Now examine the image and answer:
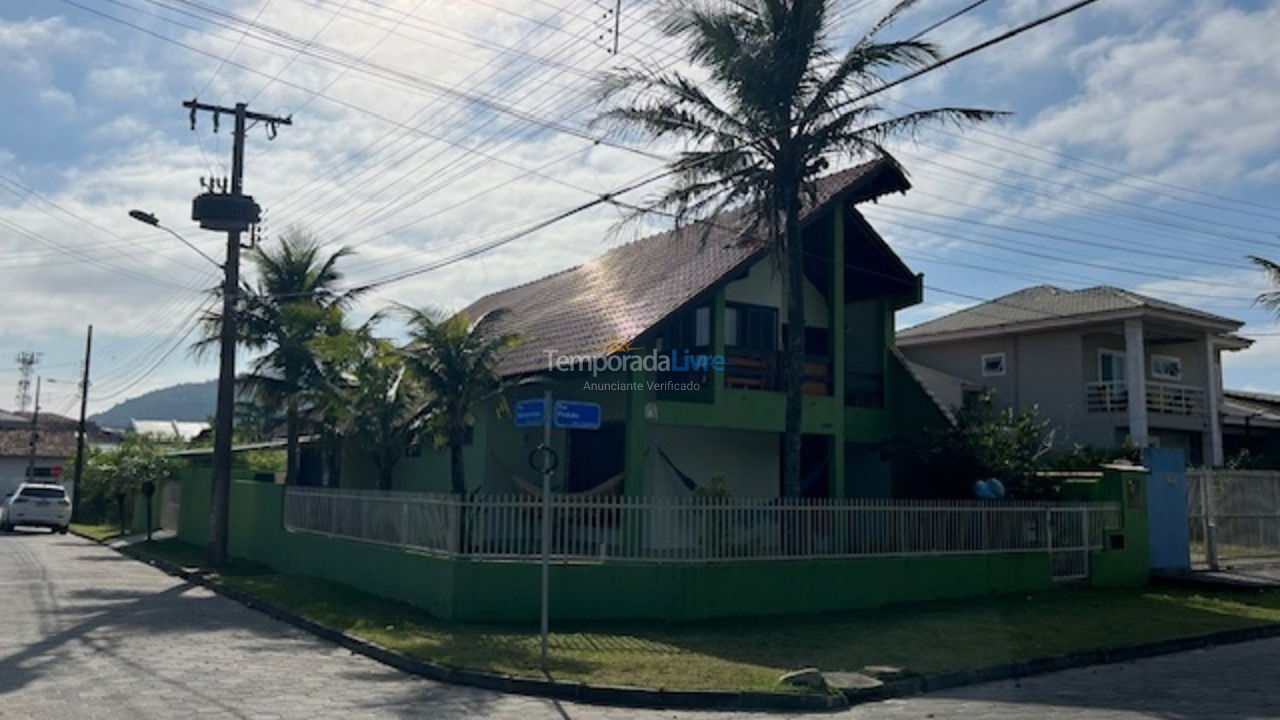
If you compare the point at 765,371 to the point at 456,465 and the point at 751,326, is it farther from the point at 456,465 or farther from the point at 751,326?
the point at 456,465

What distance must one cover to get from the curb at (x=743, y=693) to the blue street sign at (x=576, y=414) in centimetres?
258

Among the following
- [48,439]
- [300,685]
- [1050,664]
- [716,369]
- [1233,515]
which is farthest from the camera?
[48,439]

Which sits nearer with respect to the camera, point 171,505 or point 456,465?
point 456,465

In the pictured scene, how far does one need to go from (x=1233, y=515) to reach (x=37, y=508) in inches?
1315

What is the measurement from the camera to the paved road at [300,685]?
28.6ft

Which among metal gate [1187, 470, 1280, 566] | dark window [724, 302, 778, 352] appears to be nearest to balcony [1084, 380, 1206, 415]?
metal gate [1187, 470, 1280, 566]

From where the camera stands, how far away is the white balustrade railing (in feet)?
43.7

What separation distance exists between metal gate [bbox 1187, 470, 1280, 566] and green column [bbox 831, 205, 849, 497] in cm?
647

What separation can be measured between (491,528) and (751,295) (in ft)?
28.9

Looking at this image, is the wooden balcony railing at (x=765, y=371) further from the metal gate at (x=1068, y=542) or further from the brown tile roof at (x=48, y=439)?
the brown tile roof at (x=48, y=439)

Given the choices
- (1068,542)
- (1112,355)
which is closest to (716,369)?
(1068,542)

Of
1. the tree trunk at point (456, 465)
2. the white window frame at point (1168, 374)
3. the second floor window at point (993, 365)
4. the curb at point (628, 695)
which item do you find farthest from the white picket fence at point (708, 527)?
the white window frame at point (1168, 374)

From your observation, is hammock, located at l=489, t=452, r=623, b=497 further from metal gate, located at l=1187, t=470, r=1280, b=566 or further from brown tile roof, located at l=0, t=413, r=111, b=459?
brown tile roof, located at l=0, t=413, r=111, b=459

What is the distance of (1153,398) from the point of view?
1152 inches
